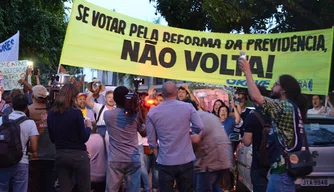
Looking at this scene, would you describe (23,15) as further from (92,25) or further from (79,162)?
(79,162)

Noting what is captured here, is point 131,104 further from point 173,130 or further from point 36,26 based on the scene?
point 36,26

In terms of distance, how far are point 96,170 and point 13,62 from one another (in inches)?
243

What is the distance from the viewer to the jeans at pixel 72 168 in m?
6.34

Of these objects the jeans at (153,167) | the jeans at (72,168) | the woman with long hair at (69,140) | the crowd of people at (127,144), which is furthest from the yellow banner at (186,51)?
the jeans at (72,168)

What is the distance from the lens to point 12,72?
42.3 feet

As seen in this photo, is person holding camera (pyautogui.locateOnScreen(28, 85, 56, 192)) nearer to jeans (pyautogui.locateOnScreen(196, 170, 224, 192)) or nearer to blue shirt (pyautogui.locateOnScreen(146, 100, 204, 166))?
blue shirt (pyautogui.locateOnScreen(146, 100, 204, 166))

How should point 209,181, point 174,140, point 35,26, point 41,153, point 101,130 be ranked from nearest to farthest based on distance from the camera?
1. point 174,140
2. point 209,181
3. point 41,153
4. point 101,130
5. point 35,26

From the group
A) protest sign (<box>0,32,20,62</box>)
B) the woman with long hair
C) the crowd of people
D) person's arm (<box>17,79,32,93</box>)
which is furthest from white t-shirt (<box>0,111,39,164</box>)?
protest sign (<box>0,32,20,62</box>)

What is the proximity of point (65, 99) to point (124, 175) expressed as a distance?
1.28 meters

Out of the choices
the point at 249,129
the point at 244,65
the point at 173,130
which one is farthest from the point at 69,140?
the point at 244,65

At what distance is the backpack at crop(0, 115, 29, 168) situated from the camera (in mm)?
6426

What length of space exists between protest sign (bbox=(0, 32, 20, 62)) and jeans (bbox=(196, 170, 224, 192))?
8.42m

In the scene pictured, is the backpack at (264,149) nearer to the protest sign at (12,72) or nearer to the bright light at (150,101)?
the bright light at (150,101)

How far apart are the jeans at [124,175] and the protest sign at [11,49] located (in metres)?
8.13
